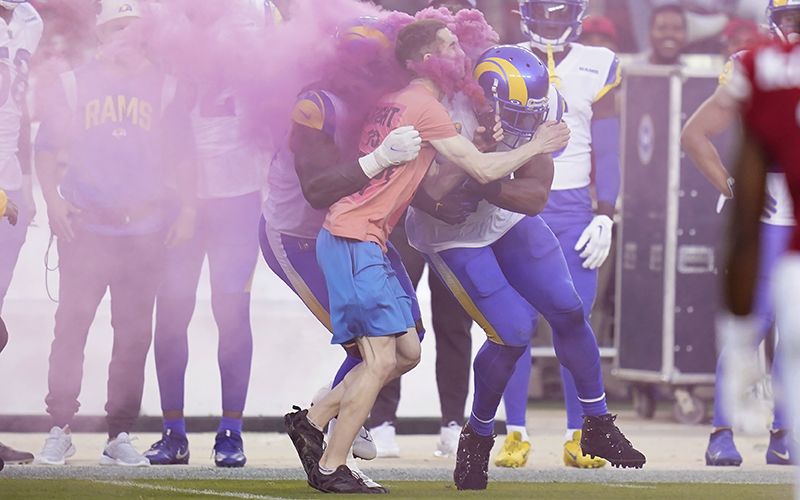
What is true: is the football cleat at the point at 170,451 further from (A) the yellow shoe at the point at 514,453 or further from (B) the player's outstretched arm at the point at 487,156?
(B) the player's outstretched arm at the point at 487,156

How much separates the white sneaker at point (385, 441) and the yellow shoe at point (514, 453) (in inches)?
19.3

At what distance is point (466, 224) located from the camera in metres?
4.20

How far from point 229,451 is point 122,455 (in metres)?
0.43

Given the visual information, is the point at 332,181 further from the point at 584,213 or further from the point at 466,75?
the point at 584,213

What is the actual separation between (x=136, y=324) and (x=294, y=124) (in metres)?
1.31

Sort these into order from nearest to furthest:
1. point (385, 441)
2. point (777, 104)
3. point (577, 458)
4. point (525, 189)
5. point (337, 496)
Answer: point (777, 104), point (337, 496), point (525, 189), point (577, 458), point (385, 441)

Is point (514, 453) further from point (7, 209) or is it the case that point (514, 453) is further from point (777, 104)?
point (777, 104)

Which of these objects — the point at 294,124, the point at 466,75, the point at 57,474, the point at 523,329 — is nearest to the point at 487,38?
the point at 466,75

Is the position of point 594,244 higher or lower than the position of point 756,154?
lower

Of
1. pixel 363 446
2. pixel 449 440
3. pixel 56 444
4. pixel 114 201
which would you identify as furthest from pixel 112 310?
pixel 449 440

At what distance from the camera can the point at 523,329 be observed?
411 cm

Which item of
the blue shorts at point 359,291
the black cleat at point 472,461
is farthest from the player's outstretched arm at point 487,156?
the black cleat at point 472,461

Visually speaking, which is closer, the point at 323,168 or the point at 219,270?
the point at 323,168

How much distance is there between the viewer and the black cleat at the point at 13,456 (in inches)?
181
